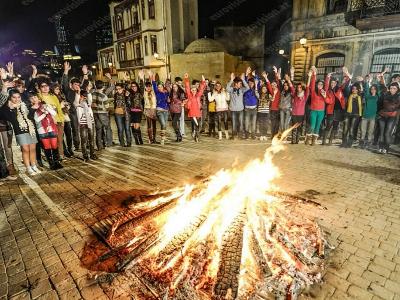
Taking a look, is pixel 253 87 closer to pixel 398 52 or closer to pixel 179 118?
pixel 179 118

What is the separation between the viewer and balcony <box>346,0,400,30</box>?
44.4 feet

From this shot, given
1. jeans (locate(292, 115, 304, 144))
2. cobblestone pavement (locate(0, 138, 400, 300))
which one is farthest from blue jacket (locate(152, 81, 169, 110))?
jeans (locate(292, 115, 304, 144))

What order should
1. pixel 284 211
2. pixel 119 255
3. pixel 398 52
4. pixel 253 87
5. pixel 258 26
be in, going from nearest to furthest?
1. pixel 119 255
2. pixel 284 211
3. pixel 253 87
4. pixel 398 52
5. pixel 258 26

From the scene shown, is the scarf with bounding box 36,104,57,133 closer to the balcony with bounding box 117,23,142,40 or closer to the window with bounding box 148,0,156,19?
the window with bounding box 148,0,156,19

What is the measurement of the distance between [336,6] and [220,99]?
1146 centimetres

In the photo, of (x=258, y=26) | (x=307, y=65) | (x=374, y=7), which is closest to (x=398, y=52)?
(x=374, y=7)

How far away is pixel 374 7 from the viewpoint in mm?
14250

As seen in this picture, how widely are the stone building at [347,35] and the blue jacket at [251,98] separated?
9.13 meters

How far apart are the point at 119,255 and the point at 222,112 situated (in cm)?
786

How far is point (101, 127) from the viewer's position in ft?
30.0

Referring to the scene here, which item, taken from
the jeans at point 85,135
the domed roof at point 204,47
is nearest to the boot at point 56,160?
the jeans at point 85,135

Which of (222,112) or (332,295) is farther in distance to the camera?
(222,112)

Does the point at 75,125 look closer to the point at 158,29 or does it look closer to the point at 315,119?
the point at 315,119

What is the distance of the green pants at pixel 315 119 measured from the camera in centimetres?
918
